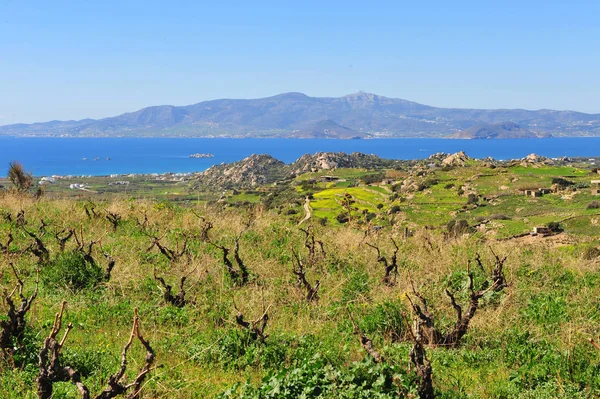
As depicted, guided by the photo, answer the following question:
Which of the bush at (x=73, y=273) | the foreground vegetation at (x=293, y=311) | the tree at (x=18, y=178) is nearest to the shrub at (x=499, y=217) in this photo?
the foreground vegetation at (x=293, y=311)

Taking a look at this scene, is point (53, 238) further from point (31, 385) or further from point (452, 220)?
point (452, 220)

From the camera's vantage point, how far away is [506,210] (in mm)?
18875

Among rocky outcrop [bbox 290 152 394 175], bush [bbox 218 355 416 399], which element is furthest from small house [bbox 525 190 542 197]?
rocky outcrop [bbox 290 152 394 175]

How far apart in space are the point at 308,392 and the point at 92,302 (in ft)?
15.3

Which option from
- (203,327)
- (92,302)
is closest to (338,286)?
(203,327)

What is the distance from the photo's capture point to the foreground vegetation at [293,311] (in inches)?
207

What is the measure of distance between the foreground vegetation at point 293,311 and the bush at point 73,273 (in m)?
0.03

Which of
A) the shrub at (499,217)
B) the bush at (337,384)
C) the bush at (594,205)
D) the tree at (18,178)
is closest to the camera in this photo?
the bush at (337,384)

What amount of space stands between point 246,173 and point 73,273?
6206 cm

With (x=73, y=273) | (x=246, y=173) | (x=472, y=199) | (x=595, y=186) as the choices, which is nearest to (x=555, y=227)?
(x=595, y=186)

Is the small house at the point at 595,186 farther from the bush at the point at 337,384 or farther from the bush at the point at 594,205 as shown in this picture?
the bush at the point at 337,384

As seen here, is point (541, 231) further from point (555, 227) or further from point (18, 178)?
point (18, 178)

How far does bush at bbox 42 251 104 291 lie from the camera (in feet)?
29.1

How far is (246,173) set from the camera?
70750 millimetres
